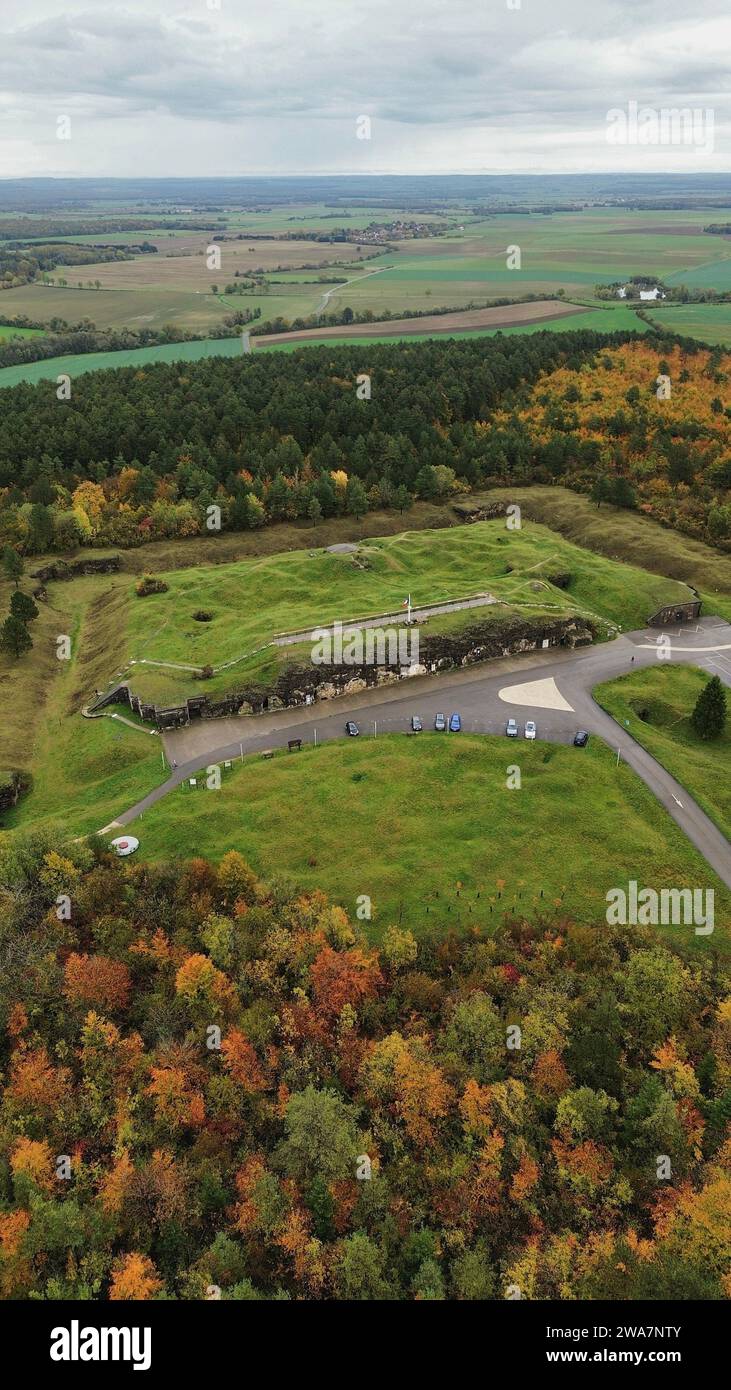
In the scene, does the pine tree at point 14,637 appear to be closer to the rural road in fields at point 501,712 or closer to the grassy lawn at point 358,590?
the grassy lawn at point 358,590

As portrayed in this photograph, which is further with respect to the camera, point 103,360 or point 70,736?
point 103,360

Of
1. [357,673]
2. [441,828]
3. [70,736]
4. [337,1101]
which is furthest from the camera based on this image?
[357,673]

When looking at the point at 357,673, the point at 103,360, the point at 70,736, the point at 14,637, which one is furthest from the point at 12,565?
the point at 103,360

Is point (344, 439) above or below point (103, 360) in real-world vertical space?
below

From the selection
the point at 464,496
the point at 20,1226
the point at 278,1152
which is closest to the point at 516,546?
the point at 464,496

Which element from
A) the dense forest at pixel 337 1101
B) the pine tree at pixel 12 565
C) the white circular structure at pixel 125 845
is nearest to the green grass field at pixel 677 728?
the dense forest at pixel 337 1101

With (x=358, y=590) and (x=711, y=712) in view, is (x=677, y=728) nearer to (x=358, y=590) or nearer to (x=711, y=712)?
(x=711, y=712)

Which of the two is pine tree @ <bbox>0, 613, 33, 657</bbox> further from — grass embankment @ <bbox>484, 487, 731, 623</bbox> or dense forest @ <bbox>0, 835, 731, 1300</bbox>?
grass embankment @ <bbox>484, 487, 731, 623</bbox>

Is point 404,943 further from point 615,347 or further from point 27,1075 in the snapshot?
point 615,347
